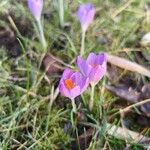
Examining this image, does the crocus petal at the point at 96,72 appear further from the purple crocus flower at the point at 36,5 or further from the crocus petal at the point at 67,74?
the purple crocus flower at the point at 36,5

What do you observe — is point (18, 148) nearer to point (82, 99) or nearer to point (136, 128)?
point (82, 99)

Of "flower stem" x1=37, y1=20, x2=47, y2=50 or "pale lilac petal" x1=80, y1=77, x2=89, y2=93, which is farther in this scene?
"flower stem" x1=37, y1=20, x2=47, y2=50

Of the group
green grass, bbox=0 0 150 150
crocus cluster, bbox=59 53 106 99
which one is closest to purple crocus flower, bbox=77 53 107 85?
crocus cluster, bbox=59 53 106 99

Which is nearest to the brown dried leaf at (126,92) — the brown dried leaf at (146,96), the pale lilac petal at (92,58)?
the brown dried leaf at (146,96)

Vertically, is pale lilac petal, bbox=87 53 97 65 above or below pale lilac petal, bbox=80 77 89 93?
above

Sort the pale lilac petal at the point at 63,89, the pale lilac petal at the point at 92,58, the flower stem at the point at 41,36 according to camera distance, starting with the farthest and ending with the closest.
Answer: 1. the flower stem at the point at 41,36
2. the pale lilac petal at the point at 92,58
3. the pale lilac petal at the point at 63,89

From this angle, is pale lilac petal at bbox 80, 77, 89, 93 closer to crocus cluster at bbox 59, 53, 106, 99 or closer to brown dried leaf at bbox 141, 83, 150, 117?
crocus cluster at bbox 59, 53, 106, 99

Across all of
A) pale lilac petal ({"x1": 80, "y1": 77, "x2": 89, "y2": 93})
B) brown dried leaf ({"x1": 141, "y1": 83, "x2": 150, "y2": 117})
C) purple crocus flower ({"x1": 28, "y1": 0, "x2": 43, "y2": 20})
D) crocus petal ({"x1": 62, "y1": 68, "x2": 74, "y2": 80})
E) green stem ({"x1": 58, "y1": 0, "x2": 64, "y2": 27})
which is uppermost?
purple crocus flower ({"x1": 28, "y1": 0, "x2": 43, "y2": 20})

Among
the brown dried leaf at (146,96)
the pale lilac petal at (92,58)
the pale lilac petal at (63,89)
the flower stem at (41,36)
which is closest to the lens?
the pale lilac petal at (63,89)
